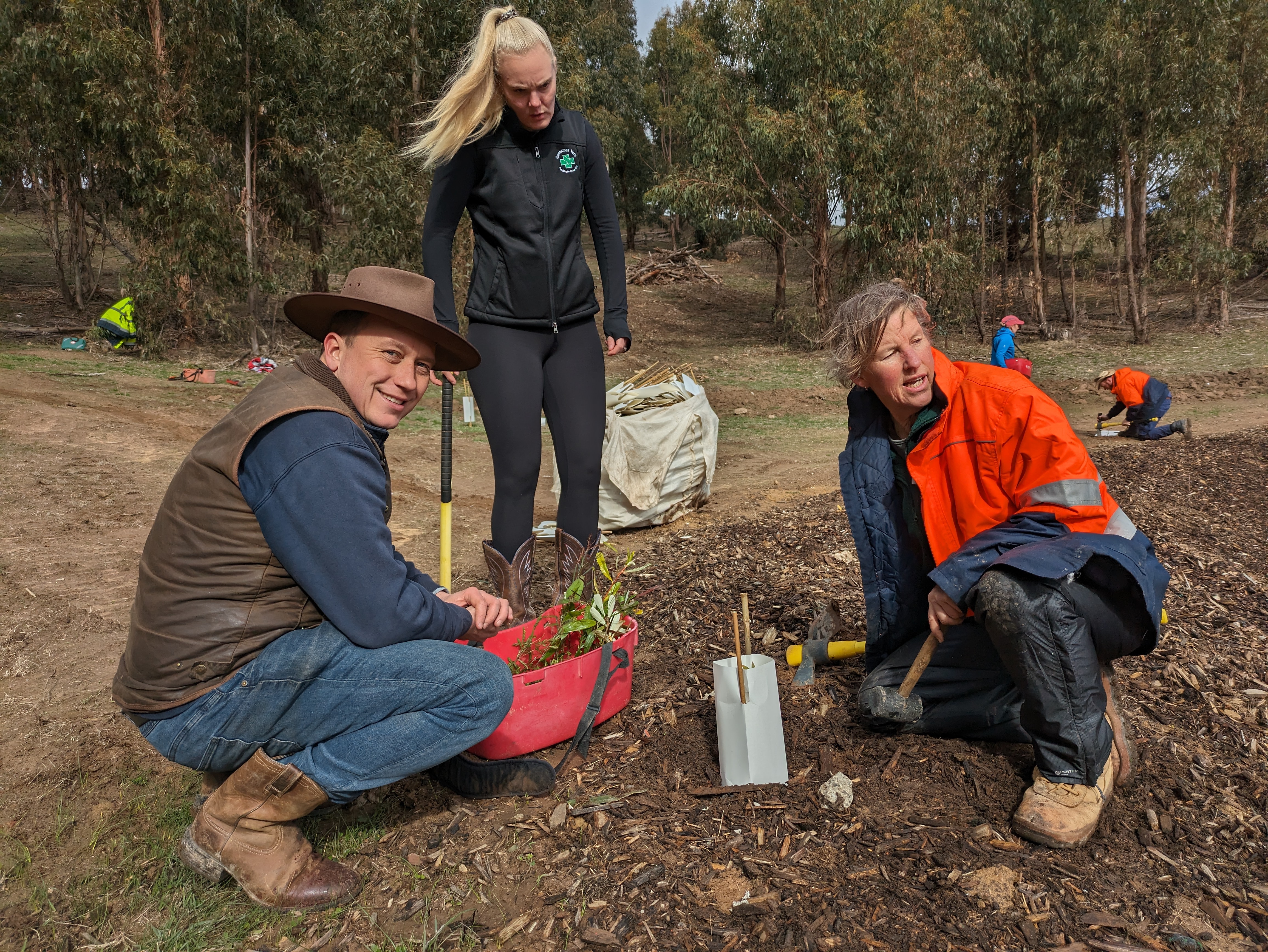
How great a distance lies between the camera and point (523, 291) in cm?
319

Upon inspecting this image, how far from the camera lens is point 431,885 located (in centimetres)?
214

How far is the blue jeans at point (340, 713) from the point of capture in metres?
1.99

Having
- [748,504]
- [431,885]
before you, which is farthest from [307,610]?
[748,504]

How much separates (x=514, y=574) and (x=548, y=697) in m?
0.79

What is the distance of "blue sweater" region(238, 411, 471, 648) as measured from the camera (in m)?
1.89

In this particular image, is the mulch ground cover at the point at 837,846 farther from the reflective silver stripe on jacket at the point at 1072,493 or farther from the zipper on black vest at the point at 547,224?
the zipper on black vest at the point at 547,224

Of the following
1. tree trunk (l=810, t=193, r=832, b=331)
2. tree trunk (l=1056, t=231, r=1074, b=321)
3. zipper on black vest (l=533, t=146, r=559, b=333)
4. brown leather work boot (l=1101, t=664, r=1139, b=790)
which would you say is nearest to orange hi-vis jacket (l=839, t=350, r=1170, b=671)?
brown leather work boot (l=1101, t=664, r=1139, b=790)

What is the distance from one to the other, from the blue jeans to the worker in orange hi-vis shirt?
341 inches

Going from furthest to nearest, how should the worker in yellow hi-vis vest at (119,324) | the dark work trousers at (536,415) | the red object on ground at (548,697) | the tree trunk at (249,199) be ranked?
the tree trunk at (249,199) < the worker in yellow hi-vis vest at (119,324) < the dark work trousers at (536,415) < the red object on ground at (548,697)

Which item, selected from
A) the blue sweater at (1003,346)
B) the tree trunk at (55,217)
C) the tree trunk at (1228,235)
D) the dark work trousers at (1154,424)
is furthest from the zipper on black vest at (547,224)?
the tree trunk at (1228,235)

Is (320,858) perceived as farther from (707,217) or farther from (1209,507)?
(707,217)

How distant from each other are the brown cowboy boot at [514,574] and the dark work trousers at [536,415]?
26mm

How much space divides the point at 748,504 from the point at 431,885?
4305mm

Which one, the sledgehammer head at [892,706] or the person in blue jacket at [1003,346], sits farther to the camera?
the person in blue jacket at [1003,346]
